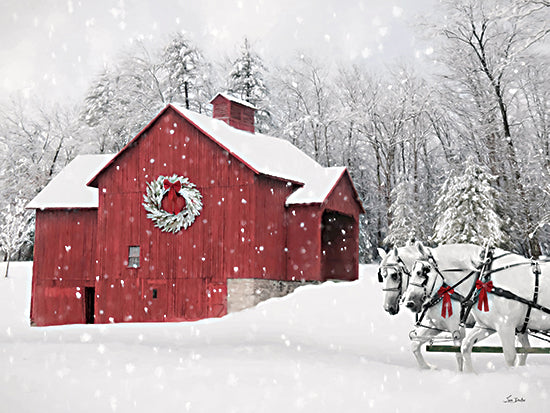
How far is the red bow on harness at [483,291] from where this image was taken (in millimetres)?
9273

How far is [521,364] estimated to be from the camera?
34.2 feet

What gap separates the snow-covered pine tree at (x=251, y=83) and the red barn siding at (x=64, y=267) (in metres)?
20.1

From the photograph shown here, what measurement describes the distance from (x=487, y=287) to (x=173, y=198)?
15.8 metres

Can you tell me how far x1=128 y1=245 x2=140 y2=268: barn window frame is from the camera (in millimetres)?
23875

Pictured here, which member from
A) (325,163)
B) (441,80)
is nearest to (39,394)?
(441,80)

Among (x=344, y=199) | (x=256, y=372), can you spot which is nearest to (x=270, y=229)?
(x=344, y=199)

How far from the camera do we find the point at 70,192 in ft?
90.0

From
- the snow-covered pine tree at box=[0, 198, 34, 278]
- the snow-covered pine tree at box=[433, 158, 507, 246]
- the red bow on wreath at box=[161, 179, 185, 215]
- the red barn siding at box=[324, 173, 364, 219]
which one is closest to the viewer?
the red bow on wreath at box=[161, 179, 185, 215]

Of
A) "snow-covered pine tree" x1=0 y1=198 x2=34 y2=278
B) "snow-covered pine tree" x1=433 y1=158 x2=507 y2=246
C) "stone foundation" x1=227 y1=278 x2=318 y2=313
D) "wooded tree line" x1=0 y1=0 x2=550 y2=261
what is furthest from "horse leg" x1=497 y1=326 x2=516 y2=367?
"snow-covered pine tree" x1=0 y1=198 x2=34 y2=278

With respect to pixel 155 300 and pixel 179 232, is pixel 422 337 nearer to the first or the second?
pixel 179 232

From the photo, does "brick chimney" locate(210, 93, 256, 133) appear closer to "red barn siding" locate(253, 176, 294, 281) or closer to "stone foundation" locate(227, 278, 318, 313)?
"red barn siding" locate(253, 176, 294, 281)

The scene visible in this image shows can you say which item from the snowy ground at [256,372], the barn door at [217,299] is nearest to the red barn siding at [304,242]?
the barn door at [217,299]

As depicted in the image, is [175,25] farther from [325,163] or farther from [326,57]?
[325,163]

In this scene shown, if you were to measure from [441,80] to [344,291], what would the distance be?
19.6m
